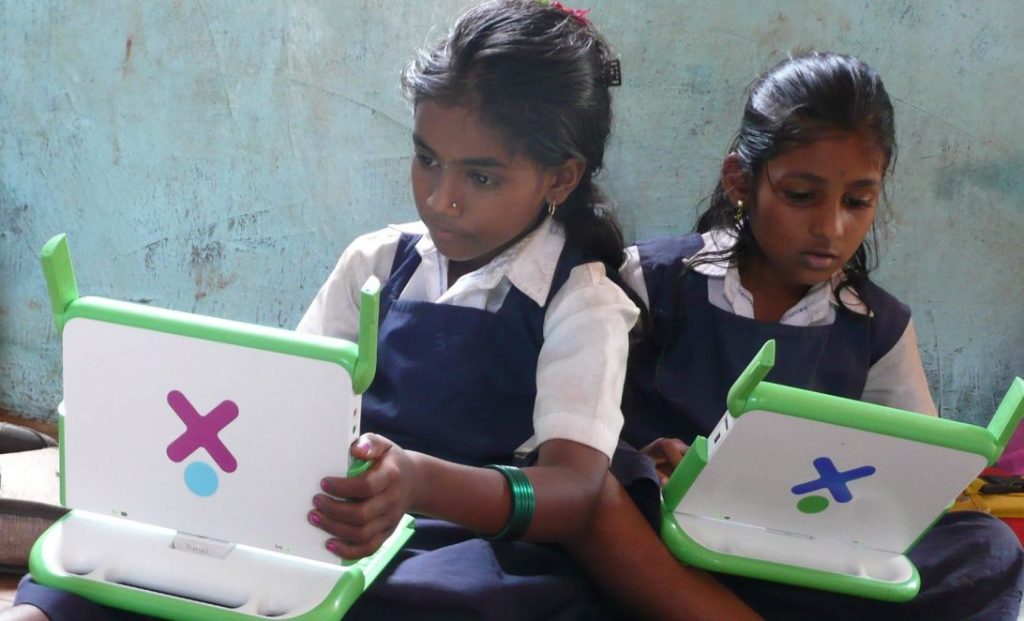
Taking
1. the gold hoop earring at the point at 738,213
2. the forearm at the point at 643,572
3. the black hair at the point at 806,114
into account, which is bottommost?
the forearm at the point at 643,572

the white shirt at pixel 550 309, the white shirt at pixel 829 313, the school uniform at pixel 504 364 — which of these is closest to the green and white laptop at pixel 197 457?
the school uniform at pixel 504 364

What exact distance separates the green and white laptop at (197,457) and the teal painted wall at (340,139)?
0.97 metres

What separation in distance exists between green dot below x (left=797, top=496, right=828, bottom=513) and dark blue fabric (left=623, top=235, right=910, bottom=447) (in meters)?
0.36

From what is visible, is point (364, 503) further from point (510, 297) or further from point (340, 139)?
point (340, 139)

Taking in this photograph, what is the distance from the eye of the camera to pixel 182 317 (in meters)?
1.05

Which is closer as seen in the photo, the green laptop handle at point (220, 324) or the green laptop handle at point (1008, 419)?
the green laptop handle at point (220, 324)

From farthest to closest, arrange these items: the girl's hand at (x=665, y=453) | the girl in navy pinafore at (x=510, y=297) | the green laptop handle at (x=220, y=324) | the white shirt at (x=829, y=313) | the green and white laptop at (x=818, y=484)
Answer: the white shirt at (x=829, y=313), the girl's hand at (x=665, y=453), the girl in navy pinafore at (x=510, y=297), the green and white laptop at (x=818, y=484), the green laptop handle at (x=220, y=324)

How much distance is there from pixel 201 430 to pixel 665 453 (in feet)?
2.32

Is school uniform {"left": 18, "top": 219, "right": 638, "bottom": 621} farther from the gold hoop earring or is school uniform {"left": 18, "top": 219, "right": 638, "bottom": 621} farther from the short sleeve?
the gold hoop earring

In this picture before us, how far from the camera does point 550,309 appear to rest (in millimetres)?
1469

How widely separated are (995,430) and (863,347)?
1.53ft

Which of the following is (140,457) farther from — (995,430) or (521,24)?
(995,430)

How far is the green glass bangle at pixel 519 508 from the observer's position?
1266 mm

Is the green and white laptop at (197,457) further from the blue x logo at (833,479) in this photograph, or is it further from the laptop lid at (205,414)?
the blue x logo at (833,479)
